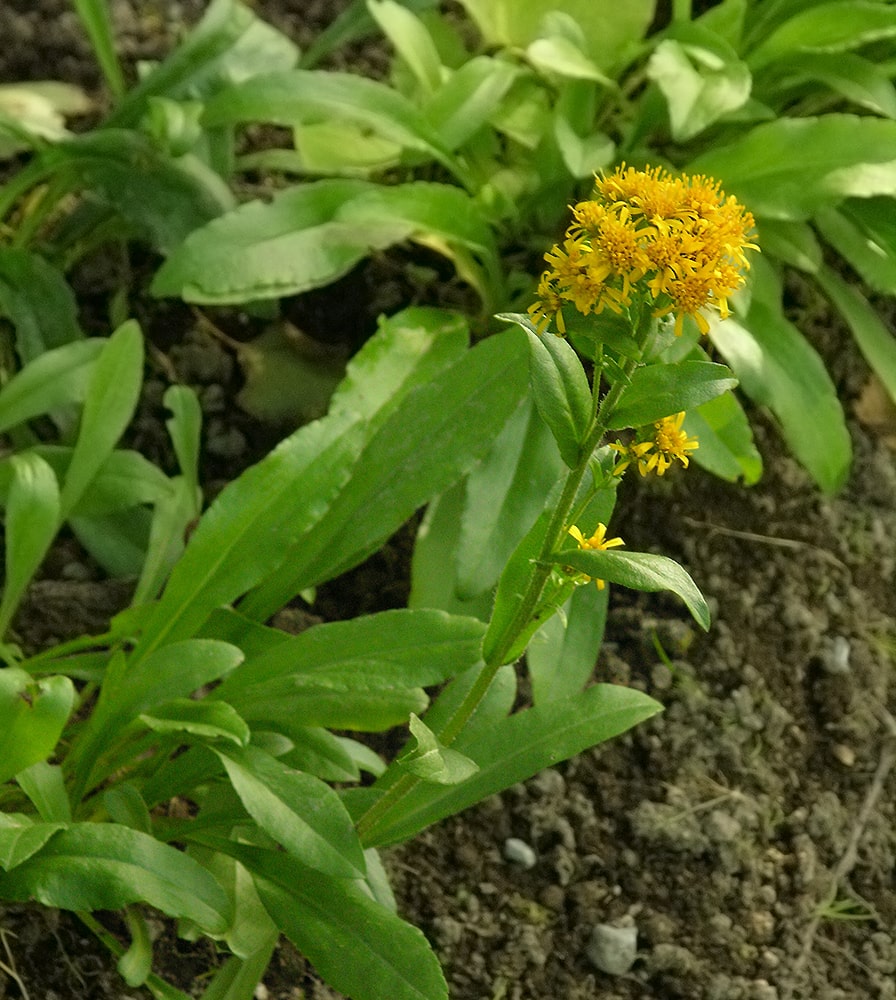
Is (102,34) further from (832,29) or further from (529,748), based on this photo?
(529,748)

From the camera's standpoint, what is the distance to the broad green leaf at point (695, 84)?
182cm

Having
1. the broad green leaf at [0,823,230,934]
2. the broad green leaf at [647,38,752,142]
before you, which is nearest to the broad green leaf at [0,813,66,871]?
the broad green leaf at [0,823,230,934]

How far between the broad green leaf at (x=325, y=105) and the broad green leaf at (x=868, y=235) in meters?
0.66

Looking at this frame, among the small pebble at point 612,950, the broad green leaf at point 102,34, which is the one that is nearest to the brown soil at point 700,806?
the small pebble at point 612,950

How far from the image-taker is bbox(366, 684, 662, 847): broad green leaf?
1341 millimetres

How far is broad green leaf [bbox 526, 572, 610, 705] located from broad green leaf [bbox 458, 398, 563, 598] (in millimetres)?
120

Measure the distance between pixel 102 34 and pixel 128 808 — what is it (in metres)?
1.36

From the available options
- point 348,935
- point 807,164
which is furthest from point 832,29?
point 348,935

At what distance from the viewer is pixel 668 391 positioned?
984 mm

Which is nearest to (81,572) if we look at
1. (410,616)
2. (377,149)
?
(410,616)

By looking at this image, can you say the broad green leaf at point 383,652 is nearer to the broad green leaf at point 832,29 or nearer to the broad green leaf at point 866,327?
the broad green leaf at point 866,327

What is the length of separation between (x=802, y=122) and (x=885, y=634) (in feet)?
2.67

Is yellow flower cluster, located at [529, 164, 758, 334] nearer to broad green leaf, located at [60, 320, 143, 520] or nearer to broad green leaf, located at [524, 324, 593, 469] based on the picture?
broad green leaf, located at [524, 324, 593, 469]

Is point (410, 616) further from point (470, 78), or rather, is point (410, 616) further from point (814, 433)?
point (470, 78)
